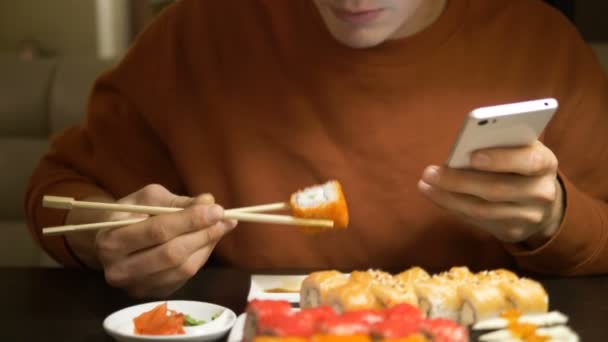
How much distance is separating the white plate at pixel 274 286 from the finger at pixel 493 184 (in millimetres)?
214

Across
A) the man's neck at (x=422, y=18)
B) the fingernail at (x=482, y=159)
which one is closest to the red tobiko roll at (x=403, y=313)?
the fingernail at (x=482, y=159)

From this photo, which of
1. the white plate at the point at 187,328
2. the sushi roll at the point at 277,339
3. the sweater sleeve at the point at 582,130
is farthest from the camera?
the sweater sleeve at the point at 582,130

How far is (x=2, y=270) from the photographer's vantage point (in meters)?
1.17

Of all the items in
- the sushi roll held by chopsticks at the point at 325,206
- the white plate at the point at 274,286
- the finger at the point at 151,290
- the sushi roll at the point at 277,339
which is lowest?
the white plate at the point at 274,286

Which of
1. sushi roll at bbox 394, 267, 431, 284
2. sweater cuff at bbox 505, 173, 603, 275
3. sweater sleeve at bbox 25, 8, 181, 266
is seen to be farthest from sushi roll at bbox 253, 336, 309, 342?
sweater sleeve at bbox 25, 8, 181, 266

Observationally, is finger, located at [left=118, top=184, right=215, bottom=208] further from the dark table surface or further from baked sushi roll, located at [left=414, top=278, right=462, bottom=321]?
baked sushi roll, located at [left=414, top=278, right=462, bottom=321]

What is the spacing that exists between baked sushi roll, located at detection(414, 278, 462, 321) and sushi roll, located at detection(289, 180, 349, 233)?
12cm

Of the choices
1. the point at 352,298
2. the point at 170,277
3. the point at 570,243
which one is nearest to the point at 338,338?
the point at 352,298

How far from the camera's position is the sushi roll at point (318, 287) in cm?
89

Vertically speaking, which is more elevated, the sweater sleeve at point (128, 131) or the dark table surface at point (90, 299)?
the sweater sleeve at point (128, 131)

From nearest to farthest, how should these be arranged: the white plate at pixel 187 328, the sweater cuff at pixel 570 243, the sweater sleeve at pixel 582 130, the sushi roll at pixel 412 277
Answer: the white plate at pixel 187 328 → the sushi roll at pixel 412 277 → the sweater cuff at pixel 570 243 → the sweater sleeve at pixel 582 130

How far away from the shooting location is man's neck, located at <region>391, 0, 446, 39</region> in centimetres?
131

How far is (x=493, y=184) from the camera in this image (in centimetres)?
98

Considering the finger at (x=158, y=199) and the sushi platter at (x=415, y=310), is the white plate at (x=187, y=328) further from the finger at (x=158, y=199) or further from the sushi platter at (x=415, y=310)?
the finger at (x=158, y=199)
